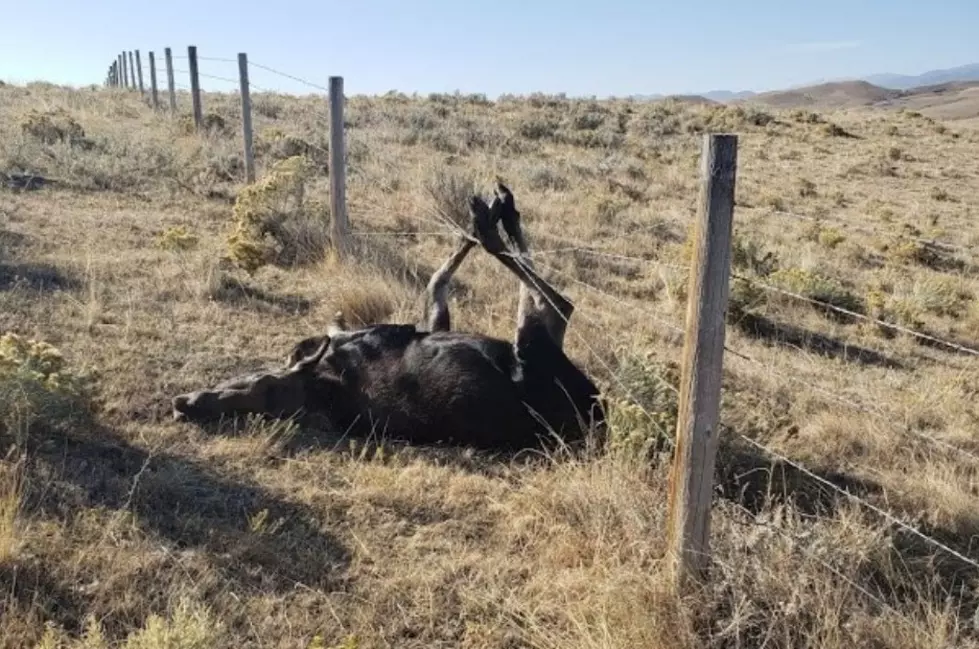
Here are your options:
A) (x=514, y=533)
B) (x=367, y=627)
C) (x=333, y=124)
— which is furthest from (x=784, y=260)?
(x=367, y=627)

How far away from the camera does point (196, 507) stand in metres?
3.90

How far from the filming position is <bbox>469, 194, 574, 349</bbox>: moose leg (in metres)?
4.87

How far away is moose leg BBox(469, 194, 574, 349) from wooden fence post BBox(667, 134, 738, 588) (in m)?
1.89

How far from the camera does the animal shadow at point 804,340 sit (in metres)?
6.77

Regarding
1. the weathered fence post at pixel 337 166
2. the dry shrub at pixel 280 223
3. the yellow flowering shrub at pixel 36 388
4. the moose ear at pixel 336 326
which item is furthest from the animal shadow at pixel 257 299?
the yellow flowering shrub at pixel 36 388

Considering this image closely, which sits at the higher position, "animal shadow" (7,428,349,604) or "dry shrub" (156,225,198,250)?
"dry shrub" (156,225,198,250)

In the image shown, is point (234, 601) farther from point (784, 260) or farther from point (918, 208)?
point (918, 208)

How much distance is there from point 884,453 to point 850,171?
1504cm

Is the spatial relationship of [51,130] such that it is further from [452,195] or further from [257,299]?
[257,299]

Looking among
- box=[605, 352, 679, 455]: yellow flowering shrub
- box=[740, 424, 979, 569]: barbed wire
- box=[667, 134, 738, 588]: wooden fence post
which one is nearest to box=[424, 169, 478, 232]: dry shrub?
box=[605, 352, 679, 455]: yellow flowering shrub

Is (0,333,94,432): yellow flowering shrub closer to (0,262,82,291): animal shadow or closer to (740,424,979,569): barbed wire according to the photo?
(0,262,82,291): animal shadow

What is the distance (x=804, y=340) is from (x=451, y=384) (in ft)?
12.0

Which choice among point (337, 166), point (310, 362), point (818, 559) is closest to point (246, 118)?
point (337, 166)

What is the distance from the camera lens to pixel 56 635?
114 inches
